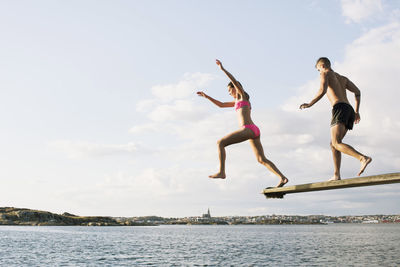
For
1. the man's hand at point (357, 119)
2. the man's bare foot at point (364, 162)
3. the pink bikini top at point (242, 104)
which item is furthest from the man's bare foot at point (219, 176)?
the man's hand at point (357, 119)

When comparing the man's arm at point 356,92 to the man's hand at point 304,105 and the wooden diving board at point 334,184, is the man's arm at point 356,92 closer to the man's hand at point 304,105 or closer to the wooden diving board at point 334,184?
the man's hand at point 304,105

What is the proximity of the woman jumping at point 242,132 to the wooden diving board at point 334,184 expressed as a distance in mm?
240

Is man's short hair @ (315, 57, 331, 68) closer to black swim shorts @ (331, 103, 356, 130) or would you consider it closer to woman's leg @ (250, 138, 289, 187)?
black swim shorts @ (331, 103, 356, 130)

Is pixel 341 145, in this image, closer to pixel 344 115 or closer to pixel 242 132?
pixel 344 115

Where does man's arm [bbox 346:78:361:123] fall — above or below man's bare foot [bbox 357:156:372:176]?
above

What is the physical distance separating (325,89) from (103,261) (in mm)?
59476

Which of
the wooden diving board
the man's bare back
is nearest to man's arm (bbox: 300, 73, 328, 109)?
the man's bare back

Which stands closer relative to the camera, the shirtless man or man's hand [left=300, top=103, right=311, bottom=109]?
man's hand [left=300, top=103, right=311, bottom=109]

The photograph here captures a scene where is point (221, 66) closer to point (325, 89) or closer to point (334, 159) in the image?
point (325, 89)

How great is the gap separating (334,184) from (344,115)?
4.51ft

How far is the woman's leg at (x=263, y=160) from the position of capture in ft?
27.2

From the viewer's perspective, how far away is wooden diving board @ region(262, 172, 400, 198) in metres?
6.34

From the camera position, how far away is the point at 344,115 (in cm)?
777

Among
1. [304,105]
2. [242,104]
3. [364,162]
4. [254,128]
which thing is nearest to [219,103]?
[242,104]
